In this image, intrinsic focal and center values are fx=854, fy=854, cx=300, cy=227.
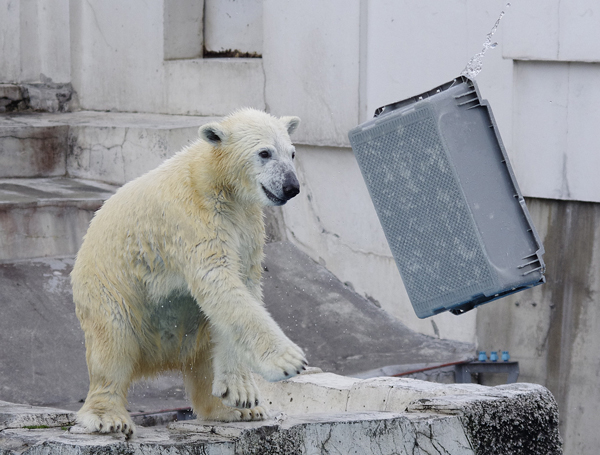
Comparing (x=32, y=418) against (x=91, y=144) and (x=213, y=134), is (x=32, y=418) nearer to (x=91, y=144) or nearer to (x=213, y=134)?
(x=213, y=134)

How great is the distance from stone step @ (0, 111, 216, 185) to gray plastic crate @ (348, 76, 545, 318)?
3486mm

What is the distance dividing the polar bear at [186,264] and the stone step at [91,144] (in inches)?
136

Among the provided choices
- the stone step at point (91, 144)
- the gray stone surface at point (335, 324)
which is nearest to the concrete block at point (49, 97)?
the stone step at point (91, 144)

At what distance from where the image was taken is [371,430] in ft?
9.58

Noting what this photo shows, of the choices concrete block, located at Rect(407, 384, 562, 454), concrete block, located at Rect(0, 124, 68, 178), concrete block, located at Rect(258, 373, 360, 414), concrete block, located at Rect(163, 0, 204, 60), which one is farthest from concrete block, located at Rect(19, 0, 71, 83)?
concrete block, located at Rect(407, 384, 562, 454)

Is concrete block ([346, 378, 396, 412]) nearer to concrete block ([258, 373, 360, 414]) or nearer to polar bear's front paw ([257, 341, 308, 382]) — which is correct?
concrete block ([258, 373, 360, 414])

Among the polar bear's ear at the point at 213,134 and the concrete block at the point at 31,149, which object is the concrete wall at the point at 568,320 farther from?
the concrete block at the point at 31,149

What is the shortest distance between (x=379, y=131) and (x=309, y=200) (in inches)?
→ 127

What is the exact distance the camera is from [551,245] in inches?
199

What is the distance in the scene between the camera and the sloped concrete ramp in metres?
4.75

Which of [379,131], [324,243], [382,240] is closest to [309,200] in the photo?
[324,243]

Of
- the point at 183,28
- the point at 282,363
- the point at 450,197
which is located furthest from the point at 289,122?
the point at 183,28

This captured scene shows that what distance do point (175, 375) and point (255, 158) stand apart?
2330 mm

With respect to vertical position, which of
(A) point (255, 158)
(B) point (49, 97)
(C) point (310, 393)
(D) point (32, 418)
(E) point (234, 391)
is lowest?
(C) point (310, 393)
